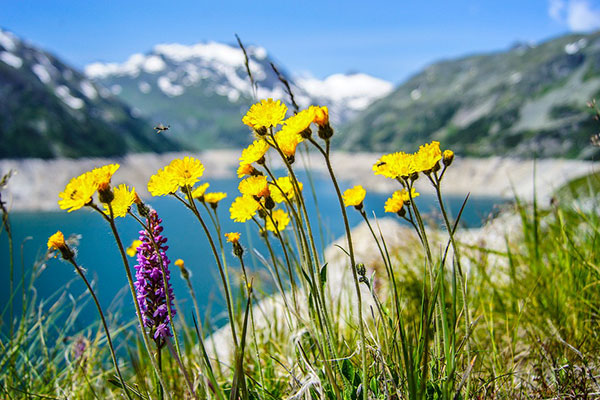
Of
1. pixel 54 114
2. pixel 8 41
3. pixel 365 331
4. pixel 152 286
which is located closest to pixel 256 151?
pixel 152 286

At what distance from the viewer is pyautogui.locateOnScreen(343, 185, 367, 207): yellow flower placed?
4.86 ft

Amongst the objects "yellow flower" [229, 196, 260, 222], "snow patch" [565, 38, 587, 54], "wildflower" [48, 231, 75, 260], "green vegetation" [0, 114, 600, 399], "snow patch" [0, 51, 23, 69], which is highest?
"snow patch" [565, 38, 587, 54]

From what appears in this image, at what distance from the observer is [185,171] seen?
1265 mm

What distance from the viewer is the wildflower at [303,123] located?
3.96 feet

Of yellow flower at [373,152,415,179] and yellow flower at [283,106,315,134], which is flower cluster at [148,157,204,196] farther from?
yellow flower at [373,152,415,179]

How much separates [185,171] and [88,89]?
18499 cm

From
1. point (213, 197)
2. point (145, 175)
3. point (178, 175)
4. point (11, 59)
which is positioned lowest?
point (145, 175)

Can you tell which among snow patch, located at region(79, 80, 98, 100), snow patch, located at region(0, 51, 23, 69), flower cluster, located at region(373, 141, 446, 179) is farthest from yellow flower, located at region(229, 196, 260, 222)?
snow patch, located at region(79, 80, 98, 100)

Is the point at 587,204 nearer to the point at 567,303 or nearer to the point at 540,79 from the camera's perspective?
the point at 567,303

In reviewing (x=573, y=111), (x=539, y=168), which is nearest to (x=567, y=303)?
(x=539, y=168)

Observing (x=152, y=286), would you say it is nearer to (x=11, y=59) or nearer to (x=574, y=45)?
(x=11, y=59)

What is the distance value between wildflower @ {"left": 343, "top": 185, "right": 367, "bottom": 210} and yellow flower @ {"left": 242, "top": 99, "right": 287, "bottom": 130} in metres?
0.42

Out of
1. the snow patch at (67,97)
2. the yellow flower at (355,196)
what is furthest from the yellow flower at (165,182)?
the snow patch at (67,97)

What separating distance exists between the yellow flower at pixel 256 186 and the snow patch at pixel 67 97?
498 ft
